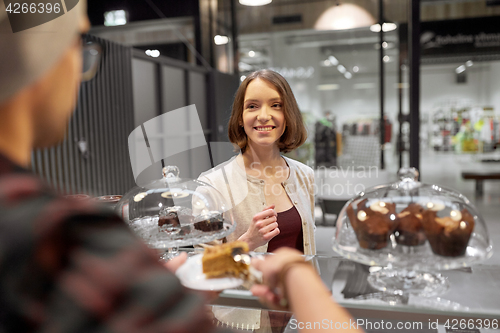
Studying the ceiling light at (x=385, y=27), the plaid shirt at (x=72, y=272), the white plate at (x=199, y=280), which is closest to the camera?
the plaid shirt at (x=72, y=272)

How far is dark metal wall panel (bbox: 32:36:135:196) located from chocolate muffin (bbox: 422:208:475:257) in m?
3.03

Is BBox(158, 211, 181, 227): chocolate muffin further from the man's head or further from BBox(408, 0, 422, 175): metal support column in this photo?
BBox(408, 0, 422, 175): metal support column

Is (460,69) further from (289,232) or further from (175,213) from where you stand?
(175,213)

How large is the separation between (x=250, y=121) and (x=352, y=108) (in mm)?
5208

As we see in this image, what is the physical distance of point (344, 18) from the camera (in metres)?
6.94

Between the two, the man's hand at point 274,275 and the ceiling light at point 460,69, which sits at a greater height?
the ceiling light at point 460,69

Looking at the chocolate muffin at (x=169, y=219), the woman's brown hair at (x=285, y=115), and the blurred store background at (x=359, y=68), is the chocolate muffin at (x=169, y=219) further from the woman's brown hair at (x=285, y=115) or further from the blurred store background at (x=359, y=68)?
the blurred store background at (x=359, y=68)

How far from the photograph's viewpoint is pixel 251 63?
7445 mm

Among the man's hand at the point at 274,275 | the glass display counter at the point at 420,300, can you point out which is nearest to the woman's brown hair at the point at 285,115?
the glass display counter at the point at 420,300

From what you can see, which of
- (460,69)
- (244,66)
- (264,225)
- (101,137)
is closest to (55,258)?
(264,225)

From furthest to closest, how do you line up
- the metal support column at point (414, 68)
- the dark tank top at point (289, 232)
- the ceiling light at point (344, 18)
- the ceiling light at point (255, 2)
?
1. the ceiling light at point (255, 2)
2. the ceiling light at point (344, 18)
3. the metal support column at point (414, 68)
4. the dark tank top at point (289, 232)

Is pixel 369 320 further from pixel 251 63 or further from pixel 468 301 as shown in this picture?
pixel 251 63

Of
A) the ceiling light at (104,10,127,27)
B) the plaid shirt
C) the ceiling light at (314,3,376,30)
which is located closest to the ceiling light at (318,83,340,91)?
the ceiling light at (314,3,376,30)

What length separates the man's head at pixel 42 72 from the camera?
1.14ft
